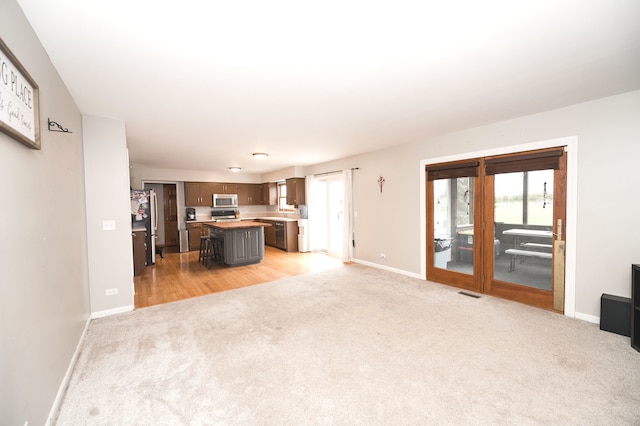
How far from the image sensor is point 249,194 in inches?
370

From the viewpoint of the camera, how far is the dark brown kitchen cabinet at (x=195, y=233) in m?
8.03

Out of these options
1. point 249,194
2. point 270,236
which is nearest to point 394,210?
point 270,236

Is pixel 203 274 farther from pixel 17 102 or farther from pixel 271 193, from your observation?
pixel 17 102

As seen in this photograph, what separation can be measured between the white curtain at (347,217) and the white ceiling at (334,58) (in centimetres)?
269

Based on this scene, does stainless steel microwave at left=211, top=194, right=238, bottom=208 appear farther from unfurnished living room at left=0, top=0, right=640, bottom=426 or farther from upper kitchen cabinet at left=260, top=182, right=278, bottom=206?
unfurnished living room at left=0, top=0, right=640, bottom=426

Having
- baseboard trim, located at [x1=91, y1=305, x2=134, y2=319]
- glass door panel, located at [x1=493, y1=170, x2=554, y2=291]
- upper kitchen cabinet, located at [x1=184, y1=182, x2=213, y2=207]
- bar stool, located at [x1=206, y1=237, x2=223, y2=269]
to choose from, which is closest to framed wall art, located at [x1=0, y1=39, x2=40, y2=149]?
baseboard trim, located at [x1=91, y1=305, x2=134, y2=319]

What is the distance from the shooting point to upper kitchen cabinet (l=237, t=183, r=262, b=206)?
9.21 metres

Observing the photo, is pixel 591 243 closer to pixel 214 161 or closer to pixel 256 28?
pixel 256 28

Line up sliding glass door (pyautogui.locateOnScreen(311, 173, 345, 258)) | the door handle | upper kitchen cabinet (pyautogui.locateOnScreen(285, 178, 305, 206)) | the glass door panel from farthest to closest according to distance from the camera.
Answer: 1. upper kitchen cabinet (pyautogui.locateOnScreen(285, 178, 305, 206))
2. sliding glass door (pyautogui.locateOnScreen(311, 173, 345, 258))
3. the glass door panel
4. the door handle

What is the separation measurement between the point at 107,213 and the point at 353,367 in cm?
349

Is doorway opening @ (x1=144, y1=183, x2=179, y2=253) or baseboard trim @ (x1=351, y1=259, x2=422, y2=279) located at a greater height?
doorway opening @ (x1=144, y1=183, x2=179, y2=253)

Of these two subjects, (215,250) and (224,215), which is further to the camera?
(224,215)

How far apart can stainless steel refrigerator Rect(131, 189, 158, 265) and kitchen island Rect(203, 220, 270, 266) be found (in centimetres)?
130

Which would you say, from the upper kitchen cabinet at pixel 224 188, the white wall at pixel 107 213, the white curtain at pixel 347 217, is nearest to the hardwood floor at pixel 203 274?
the white curtain at pixel 347 217
